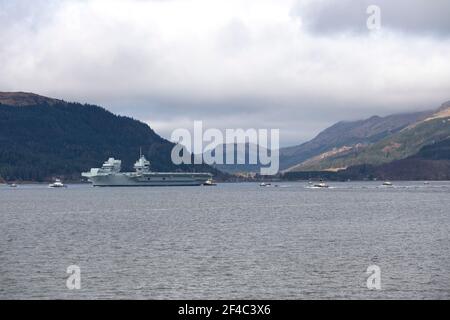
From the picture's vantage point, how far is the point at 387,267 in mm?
77250

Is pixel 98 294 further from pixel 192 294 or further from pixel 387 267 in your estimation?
pixel 387 267

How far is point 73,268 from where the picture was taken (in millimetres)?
75500

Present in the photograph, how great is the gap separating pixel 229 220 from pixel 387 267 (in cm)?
7083

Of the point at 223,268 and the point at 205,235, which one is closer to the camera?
the point at 223,268

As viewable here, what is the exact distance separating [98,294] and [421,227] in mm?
76724

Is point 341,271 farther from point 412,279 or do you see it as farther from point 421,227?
point 421,227

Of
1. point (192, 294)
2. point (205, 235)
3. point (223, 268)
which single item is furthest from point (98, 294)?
point (205, 235)

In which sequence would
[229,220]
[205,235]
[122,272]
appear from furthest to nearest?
[229,220] < [205,235] < [122,272]

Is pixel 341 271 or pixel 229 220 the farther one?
pixel 229 220
